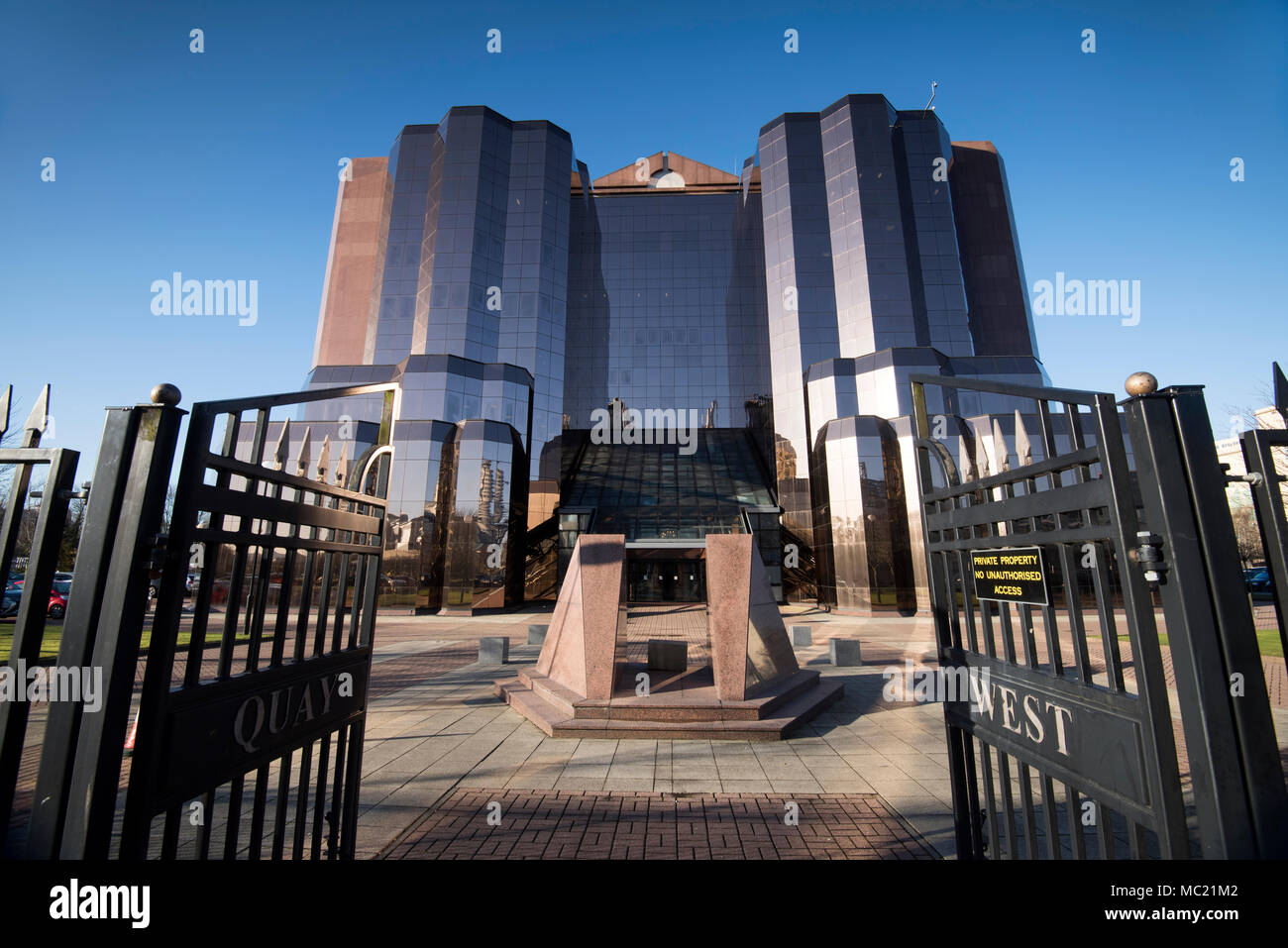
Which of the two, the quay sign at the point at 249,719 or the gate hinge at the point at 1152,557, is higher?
the gate hinge at the point at 1152,557

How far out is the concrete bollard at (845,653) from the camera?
43.4 ft

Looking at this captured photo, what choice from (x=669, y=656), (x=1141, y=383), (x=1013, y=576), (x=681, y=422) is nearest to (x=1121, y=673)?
(x=1013, y=576)

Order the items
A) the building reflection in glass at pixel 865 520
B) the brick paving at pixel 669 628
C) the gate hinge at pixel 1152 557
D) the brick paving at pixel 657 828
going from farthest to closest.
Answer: the building reflection in glass at pixel 865 520 → the brick paving at pixel 669 628 → the brick paving at pixel 657 828 → the gate hinge at pixel 1152 557

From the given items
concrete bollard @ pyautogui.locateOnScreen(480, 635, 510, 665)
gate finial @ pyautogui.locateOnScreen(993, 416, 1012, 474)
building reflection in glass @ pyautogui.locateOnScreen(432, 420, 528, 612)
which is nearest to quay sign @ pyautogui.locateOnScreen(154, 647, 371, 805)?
gate finial @ pyautogui.locateOnScreen(993, 416, 1012, 474)

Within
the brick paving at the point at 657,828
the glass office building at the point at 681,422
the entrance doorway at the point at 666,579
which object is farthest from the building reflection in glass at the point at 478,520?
the brick paving at the point at 657,828

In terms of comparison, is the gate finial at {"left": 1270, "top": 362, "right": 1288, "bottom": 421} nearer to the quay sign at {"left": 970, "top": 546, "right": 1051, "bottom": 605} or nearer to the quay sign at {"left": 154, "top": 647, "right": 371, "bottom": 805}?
the quay sign at {"left": 970, "top": 546, "right": 1051, "bottom": 605}

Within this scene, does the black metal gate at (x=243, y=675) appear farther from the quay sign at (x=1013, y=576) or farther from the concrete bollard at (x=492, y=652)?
the concrete bollard at (x=492, y=652)

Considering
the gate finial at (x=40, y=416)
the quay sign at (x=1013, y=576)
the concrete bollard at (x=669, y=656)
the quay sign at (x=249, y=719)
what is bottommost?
the concrete bollard at (x=669, y=656)

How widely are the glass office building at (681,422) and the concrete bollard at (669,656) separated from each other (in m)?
14.5

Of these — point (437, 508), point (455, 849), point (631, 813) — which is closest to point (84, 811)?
point (455, 849)

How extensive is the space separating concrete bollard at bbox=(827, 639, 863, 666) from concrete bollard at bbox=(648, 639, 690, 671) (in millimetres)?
4530

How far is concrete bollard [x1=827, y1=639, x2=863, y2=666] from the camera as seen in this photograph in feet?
43.4

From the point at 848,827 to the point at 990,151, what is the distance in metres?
56.1
